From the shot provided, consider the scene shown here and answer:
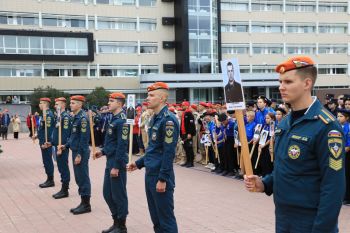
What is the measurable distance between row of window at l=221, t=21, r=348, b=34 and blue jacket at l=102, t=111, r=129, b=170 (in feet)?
172

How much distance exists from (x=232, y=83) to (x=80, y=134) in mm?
5096

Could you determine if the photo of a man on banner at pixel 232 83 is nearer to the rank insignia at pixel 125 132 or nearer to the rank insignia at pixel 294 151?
the rank insignia at pixel 294 151

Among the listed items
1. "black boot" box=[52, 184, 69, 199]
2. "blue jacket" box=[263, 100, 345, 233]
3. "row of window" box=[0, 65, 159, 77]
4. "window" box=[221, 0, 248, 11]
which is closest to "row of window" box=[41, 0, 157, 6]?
"row of window" box=[0, 65, 159, 77]

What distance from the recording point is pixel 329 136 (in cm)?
287

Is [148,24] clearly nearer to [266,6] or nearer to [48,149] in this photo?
[266,6]

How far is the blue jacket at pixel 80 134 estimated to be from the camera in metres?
7.65

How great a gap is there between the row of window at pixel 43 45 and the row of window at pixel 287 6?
65.7 ft

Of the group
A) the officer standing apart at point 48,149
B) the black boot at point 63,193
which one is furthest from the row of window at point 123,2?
the black boot at point 63,193

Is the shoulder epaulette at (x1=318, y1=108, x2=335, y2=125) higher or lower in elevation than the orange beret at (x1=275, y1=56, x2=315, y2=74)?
lower

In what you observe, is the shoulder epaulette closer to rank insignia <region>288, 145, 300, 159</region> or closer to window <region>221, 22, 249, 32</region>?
rank insignia <region>288, 145, 300, 159</region>

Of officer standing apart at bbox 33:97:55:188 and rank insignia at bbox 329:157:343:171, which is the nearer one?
rank insignia at bbox 329:157:343:171

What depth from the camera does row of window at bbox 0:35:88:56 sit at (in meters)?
47.5

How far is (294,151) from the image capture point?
2992mm

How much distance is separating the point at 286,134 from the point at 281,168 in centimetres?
25
